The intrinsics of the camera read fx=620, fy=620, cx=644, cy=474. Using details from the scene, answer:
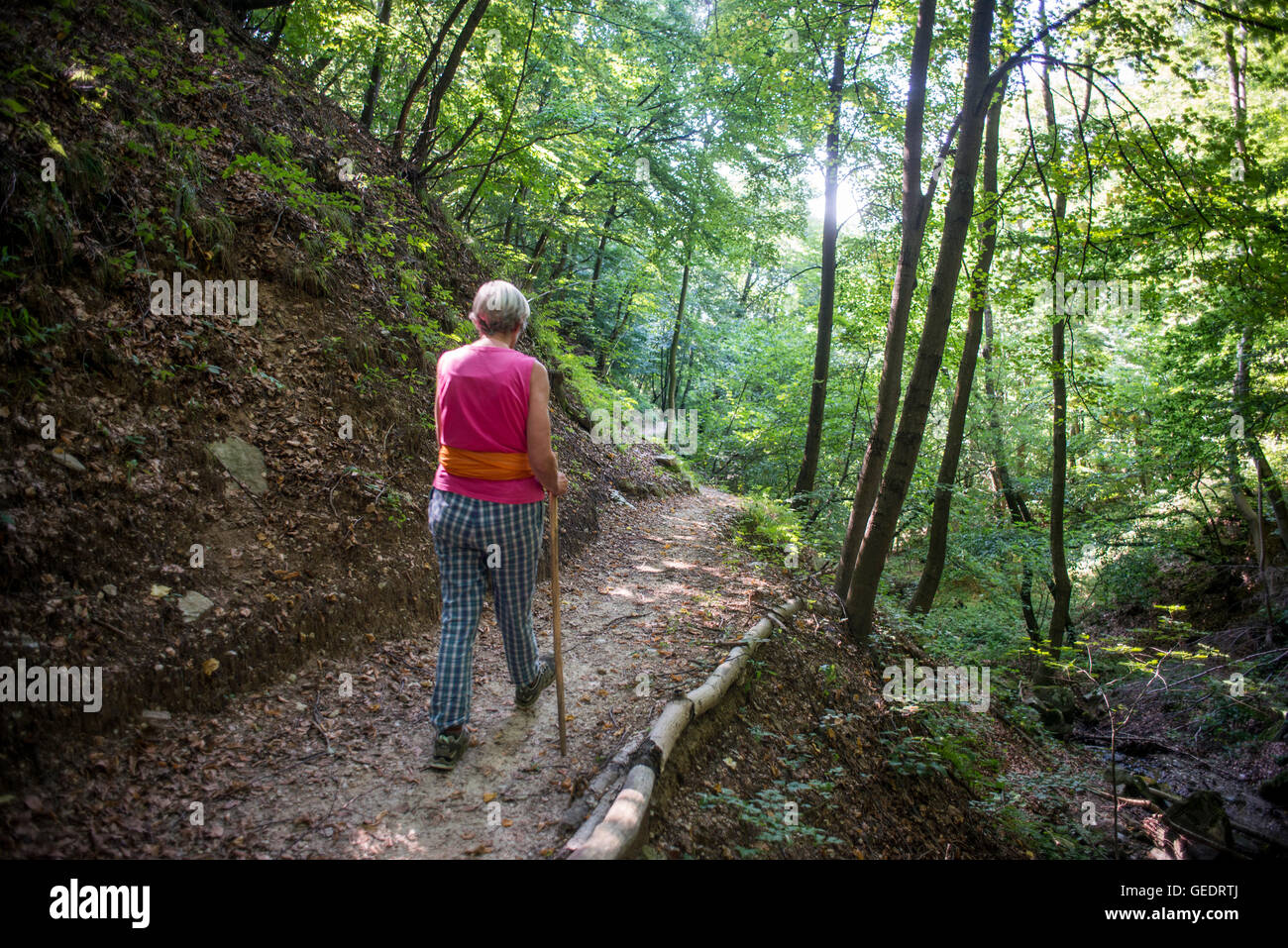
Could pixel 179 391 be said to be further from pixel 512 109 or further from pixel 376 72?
pixel 376 72

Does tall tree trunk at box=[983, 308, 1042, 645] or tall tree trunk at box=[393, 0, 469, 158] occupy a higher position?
tall tree trunk at box=[393, 0, 469, 158]

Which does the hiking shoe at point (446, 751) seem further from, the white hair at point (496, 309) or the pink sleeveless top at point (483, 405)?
the white hair at point (496, 309)

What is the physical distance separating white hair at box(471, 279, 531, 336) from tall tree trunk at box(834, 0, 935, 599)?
15.7 ft

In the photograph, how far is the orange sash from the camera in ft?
11.1

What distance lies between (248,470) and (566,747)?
3021mm

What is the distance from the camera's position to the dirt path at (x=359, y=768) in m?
2.68

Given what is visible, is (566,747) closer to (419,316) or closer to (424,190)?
(419,316)

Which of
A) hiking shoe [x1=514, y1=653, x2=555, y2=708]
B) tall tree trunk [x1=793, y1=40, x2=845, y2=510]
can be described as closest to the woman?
hiking shoe [x1=514, y1=653, x2=555, y2=708]

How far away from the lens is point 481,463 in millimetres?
3398

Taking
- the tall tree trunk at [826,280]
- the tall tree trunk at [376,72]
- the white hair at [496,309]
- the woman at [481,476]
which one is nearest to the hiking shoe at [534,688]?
the woman at [481,476]

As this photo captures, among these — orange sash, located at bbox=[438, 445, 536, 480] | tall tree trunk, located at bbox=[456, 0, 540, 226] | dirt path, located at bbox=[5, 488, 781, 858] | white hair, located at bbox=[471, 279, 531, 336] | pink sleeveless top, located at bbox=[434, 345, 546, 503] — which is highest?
tall tree trunk, located at bbox=[456, 0, 540, 226]

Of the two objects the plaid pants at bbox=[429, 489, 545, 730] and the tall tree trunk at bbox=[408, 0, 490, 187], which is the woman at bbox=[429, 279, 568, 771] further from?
the tall tree trunk at bbox=[408, 0, 490, 187]

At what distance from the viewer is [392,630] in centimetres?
473
